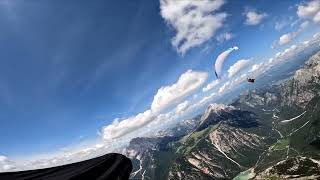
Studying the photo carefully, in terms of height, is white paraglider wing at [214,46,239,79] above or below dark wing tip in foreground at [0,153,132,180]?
above

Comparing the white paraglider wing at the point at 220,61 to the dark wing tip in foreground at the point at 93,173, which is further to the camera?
the white paraglider wing at the point at 220,61

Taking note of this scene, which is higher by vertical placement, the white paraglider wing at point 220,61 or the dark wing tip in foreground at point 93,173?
the white paraglider wing at point 220,61

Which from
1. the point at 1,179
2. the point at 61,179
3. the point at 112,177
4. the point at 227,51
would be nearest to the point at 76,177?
the point at 61,179

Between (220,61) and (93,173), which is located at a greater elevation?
(220,61)

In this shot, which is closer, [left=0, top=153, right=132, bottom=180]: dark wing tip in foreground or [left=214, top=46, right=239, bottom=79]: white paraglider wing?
[left=0, top=153, right=132, bottom=180]: dark wing tip in foreground

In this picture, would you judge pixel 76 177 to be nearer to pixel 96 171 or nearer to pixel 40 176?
pixel 96 171

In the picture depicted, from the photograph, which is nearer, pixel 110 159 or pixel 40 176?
pixel 40 176

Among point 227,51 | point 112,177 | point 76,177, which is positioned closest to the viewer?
point 76,177

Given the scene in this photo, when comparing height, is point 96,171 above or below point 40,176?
below

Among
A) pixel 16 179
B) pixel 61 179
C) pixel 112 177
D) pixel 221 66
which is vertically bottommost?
pixel 112 177

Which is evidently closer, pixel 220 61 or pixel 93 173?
pixel 93 173

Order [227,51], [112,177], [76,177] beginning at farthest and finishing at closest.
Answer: [227,51] < [112,177] < [76,177]
